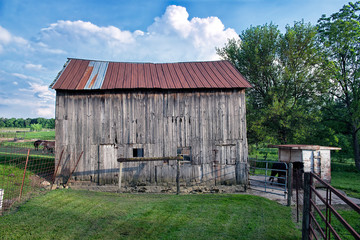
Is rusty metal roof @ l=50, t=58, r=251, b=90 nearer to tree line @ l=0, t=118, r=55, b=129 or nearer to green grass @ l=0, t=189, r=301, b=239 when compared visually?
green grass @ l=0, t=189, r=301, b=239

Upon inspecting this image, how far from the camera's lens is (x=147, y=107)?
42.8 ft

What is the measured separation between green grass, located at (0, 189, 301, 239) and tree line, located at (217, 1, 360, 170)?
48.2 ft

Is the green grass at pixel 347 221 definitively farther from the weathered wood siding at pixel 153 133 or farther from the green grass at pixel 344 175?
the green grass at pixel 344 175

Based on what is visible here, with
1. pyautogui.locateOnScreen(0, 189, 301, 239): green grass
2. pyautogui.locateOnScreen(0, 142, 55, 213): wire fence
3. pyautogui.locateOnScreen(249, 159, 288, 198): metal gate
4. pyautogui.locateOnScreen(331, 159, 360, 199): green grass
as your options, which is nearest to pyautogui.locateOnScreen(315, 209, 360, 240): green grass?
pyautogui.locateOnScreen(0, 189, 301, 239): green grass

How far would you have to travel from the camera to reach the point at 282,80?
2264cm

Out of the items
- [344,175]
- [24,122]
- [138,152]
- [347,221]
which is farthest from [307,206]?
[24,122]

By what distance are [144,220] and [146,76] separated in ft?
32.1

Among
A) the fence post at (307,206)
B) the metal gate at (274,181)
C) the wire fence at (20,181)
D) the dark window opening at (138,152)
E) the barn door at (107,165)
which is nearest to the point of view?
the fence post at (307,206)

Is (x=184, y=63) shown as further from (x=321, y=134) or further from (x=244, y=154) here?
(x=321, y=134)

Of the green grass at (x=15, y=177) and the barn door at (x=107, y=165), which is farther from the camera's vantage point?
the barn door at (x=107, y=165)

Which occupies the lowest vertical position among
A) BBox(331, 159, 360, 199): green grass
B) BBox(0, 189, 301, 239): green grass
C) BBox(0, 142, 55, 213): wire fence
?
BBox(331, 159, 360, 199): green grass

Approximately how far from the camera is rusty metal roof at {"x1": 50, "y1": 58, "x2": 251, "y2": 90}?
13083mm

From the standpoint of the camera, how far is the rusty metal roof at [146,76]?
13083 mm

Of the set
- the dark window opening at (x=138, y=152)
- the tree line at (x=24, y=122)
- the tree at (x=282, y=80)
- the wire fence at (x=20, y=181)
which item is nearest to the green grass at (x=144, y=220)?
the wire fence at (x=20, y=181)
